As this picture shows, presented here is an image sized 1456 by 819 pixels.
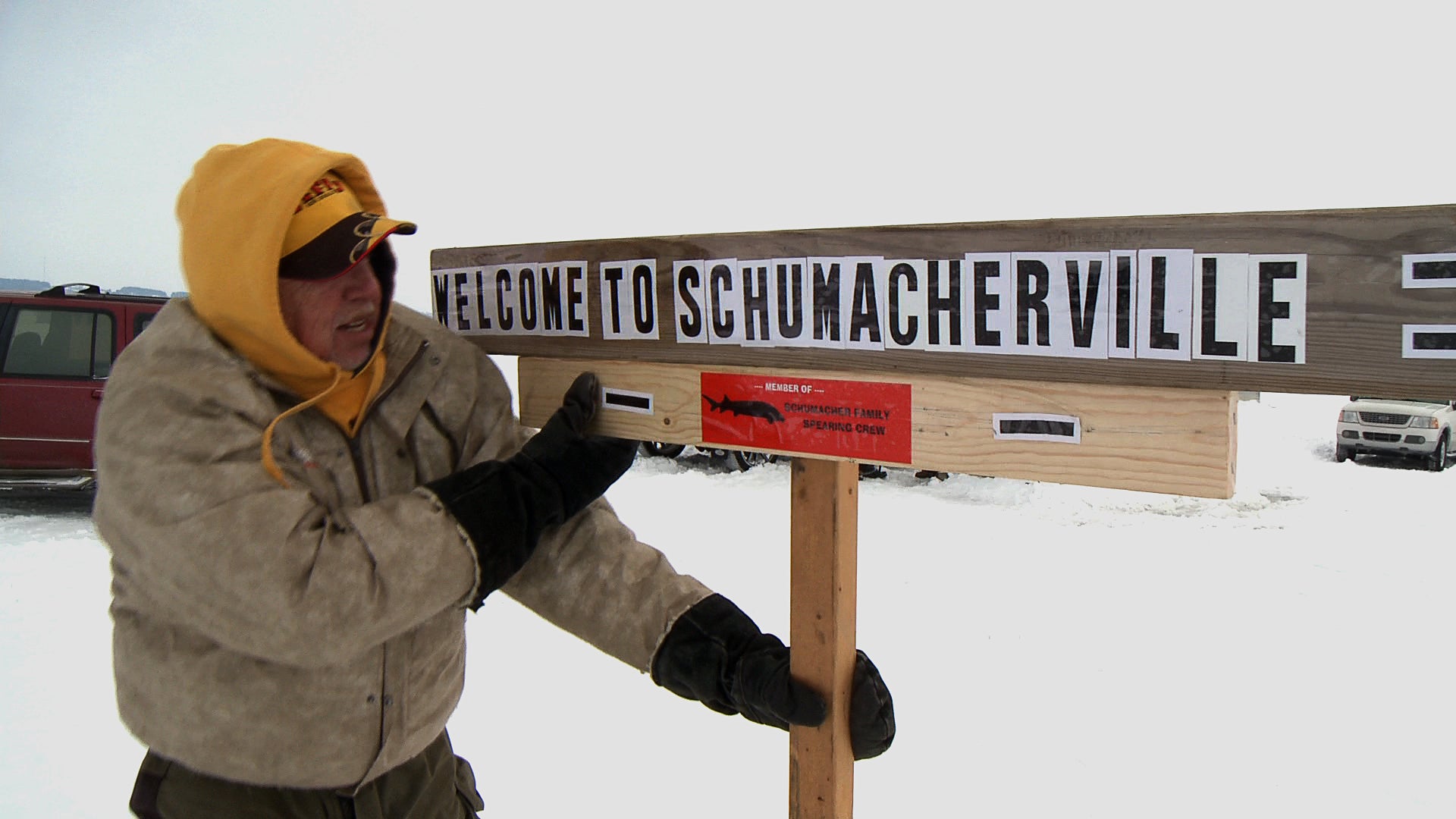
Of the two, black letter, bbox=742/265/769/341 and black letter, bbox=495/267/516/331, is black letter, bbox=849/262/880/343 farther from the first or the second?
black letter, bbox=495/267/516/331

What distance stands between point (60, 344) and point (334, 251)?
8.26m

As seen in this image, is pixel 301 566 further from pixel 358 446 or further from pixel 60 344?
pixel 60 344

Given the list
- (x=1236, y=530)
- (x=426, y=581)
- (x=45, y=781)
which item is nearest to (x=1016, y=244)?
(x=426, y=581)

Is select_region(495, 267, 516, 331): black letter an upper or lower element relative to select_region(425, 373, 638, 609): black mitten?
upper

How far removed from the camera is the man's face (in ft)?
4.94

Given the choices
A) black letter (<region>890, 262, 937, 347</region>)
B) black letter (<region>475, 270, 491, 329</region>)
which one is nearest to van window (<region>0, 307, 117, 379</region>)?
black letter (<region>475, 270, 491, 329</region>)

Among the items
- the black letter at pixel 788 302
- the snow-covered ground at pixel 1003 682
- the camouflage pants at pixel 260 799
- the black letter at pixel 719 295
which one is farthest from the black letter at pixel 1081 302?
the snow-covered ground at pixel 1003 682

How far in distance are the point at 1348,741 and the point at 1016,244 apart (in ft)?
12.1

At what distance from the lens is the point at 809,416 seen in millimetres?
1624

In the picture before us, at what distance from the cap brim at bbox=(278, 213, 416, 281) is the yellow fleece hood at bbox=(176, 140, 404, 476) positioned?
68 millimetres

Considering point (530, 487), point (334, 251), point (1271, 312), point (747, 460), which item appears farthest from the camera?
point (747, 460)

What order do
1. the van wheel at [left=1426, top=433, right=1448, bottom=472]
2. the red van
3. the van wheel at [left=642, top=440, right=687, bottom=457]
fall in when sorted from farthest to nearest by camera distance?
1. the van wheel at [left=1426, top=433, right=1448, bottom=472]
2. the van wheel at [left=642, top=440, right=687, bottom=457]
3. the red van

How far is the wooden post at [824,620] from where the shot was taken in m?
1.71

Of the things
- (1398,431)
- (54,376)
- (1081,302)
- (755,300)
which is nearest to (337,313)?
(755,300)
